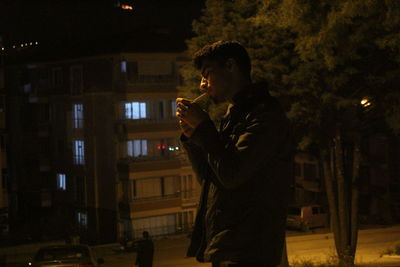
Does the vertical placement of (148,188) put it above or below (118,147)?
below

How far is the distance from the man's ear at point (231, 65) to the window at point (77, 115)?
30428 millimetres

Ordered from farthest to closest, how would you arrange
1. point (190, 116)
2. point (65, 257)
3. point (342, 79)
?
point (65, 257)
point (342, 79)
point (190, 116)

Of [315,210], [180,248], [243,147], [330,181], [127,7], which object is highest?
[127,7]

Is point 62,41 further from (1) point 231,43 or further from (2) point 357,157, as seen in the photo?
(1) point 231,43

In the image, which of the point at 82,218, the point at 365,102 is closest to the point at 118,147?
the point at 82,218

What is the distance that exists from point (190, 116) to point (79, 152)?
31205mm

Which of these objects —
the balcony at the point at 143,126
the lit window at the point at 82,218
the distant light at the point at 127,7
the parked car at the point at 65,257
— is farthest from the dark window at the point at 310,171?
the parked car at the point at 65,257

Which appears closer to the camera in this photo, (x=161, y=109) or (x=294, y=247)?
(x=294, y=247)

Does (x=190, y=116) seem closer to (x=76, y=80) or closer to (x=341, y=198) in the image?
(x=341, y=198)

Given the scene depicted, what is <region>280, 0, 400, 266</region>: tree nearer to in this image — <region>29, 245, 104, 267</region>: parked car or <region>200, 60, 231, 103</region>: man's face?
<region>29, 245, 104, 267</region>: parked car

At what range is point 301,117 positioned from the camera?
512 inches

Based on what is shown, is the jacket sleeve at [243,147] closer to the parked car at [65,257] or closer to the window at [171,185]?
the parked car at [65,257]

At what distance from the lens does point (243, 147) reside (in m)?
2.52

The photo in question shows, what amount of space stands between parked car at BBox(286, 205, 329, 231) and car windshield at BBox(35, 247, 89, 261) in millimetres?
18194
